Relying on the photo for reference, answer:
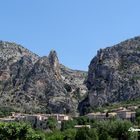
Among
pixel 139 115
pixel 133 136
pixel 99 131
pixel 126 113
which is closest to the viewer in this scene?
pixel 133 136

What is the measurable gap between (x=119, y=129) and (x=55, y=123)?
84.1 m

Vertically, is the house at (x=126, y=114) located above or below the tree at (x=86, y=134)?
above

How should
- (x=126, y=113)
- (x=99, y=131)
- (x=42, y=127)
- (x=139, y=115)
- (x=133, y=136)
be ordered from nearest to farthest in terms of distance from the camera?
1. (x=133, y=136)
2. (x=99, y=131)
3. (x=139, y=115)
4. (x=126, y=113)
5. (x=42, y=127)

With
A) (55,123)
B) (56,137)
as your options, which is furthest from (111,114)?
(56,137)

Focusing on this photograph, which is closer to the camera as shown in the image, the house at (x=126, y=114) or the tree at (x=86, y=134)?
the tree at (x=86, y=134)

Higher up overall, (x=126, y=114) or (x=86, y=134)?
(x=126, y=114)

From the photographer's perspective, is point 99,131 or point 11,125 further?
point 99,131

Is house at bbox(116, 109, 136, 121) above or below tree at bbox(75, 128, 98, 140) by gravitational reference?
above

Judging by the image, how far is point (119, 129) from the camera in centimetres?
10862

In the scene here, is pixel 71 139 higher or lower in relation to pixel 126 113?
lower

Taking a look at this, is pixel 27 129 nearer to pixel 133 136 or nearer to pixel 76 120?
pixel 133 136

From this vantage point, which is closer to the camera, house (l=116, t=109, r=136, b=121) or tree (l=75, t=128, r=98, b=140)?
tree (l=75, t=128, r=98, b=140)

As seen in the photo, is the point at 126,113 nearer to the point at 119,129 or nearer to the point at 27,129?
the point at 119,129

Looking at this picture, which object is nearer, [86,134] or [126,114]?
[86,134]
